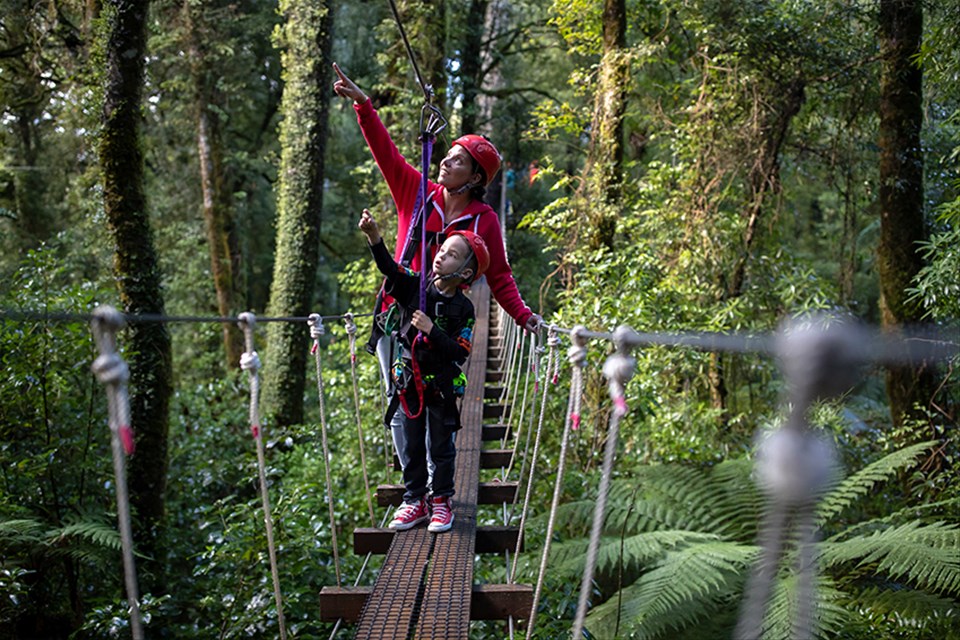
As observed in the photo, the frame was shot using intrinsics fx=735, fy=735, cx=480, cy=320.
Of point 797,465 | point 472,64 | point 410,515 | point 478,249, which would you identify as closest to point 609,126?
point 478,249

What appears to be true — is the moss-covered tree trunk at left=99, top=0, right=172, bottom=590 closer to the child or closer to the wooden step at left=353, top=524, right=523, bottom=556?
the wooden step at left=353, top=524, right=523, bottom=556

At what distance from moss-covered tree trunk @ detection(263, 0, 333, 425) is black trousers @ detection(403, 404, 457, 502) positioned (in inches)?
129

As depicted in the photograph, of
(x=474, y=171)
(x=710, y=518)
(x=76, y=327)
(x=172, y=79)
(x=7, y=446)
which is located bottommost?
(x=710, y=518)

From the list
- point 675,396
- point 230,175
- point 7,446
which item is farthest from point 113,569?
point 230,175

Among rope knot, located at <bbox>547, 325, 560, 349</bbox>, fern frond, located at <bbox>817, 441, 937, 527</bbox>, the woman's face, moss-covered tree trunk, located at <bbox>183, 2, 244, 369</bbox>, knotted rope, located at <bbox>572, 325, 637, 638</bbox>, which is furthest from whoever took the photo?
moss-covered tree trunk, located at <bbox>183, 2, 244, 369</bbox>

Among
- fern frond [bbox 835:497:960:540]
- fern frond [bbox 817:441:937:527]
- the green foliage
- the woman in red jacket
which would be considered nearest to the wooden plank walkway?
the woman in red jacket

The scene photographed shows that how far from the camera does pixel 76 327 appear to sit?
9.88ft

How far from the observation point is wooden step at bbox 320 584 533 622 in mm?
1781

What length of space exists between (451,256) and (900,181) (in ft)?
10.1

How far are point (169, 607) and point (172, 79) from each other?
6104 millimetres

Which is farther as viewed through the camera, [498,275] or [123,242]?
[123,242]

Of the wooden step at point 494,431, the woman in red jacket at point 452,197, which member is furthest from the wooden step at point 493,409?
the woman in red jacket at point 452,197

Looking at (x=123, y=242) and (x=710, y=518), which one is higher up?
A: (x=123, y=242)

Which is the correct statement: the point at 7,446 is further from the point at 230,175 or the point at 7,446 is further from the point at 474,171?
the point at 230,175
